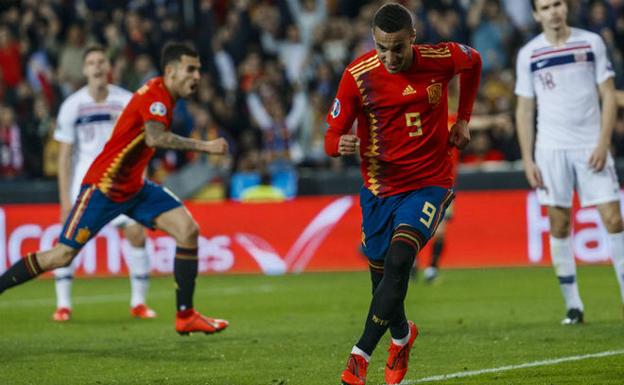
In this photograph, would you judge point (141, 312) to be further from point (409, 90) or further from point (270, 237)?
point (270, 237)

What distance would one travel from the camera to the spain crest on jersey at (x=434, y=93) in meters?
7.57

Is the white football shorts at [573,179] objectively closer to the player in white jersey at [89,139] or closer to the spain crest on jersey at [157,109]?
the spain crest on jersey at [157,109]

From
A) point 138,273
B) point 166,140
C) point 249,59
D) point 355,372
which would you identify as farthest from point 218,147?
point 249,59

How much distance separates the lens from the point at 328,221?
59.2ft

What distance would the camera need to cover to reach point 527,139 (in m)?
10.5

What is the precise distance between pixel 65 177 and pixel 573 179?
480 cm

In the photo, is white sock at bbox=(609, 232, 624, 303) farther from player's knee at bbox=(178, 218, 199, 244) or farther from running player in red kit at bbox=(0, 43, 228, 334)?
player's knee at bbox=(178, 218, 199, 244)

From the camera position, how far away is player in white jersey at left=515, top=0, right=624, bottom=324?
10.3 metres

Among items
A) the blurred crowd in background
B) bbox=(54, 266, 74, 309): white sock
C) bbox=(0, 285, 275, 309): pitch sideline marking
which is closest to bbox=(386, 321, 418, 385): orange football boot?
bbox=(54, 266, 74, 309): white sock

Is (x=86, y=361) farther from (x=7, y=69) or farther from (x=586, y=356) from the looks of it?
(x=7, y=69)

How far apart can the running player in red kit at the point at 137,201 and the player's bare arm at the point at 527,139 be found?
2.75 meters

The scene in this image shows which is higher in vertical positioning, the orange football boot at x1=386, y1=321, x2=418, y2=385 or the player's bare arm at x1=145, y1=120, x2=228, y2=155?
the player's bare arm at x1=145, y1=120, x2=228, y2=155

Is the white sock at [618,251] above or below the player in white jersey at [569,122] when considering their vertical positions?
below

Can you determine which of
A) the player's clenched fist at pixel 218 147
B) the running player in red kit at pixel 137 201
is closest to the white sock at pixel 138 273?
the running player in red kit at pixel 137 201
